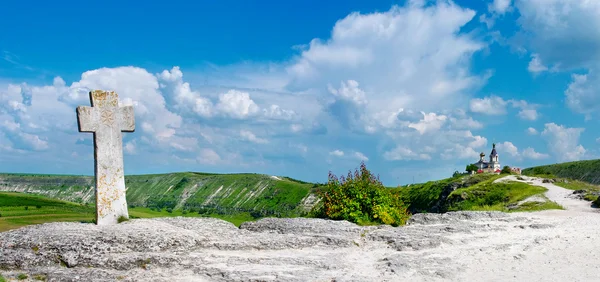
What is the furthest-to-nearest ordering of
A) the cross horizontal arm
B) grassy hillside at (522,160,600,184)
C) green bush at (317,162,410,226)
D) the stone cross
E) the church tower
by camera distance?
1. the church tower
2. grassy hillside at (522,160,600,184)
3. green bush at (317,162,410,226)
4. the stone cross
5. the cross horizontal arm

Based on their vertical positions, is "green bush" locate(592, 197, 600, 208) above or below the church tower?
below

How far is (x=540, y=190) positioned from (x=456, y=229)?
34336 millimetres

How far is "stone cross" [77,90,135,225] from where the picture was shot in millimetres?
16719

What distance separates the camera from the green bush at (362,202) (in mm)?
21281

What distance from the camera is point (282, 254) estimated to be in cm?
1476

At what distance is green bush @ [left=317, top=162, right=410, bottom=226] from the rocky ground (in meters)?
2.66

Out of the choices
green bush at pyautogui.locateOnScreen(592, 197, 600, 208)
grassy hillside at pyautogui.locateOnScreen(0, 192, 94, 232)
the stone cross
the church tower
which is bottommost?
grassy hillside at pyautogui.locateOnScreen(0, 192, 94, 232)

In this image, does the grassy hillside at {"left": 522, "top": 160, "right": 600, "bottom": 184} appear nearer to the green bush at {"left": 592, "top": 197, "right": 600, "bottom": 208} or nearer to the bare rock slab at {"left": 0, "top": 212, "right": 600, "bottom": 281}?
the green bush at {"left": 592, "top": 197, "right": 600, "bottom": 208}

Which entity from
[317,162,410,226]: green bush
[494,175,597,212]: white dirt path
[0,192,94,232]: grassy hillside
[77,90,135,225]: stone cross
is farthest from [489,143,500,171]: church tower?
[77,90,135,225]: stone cross

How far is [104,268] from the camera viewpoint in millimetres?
13227

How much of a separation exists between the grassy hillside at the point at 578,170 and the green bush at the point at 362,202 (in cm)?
10017

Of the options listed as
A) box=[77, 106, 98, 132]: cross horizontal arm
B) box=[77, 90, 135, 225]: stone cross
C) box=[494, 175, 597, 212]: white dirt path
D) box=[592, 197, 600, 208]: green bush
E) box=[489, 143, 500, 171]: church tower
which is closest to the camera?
box=[77, 106, 98, 132]: cross horizontal arm

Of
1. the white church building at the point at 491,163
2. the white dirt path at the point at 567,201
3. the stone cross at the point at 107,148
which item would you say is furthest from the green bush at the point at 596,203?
the white church building at the point at 491,163

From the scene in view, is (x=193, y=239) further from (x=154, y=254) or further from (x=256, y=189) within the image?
(x=256, y=189)
